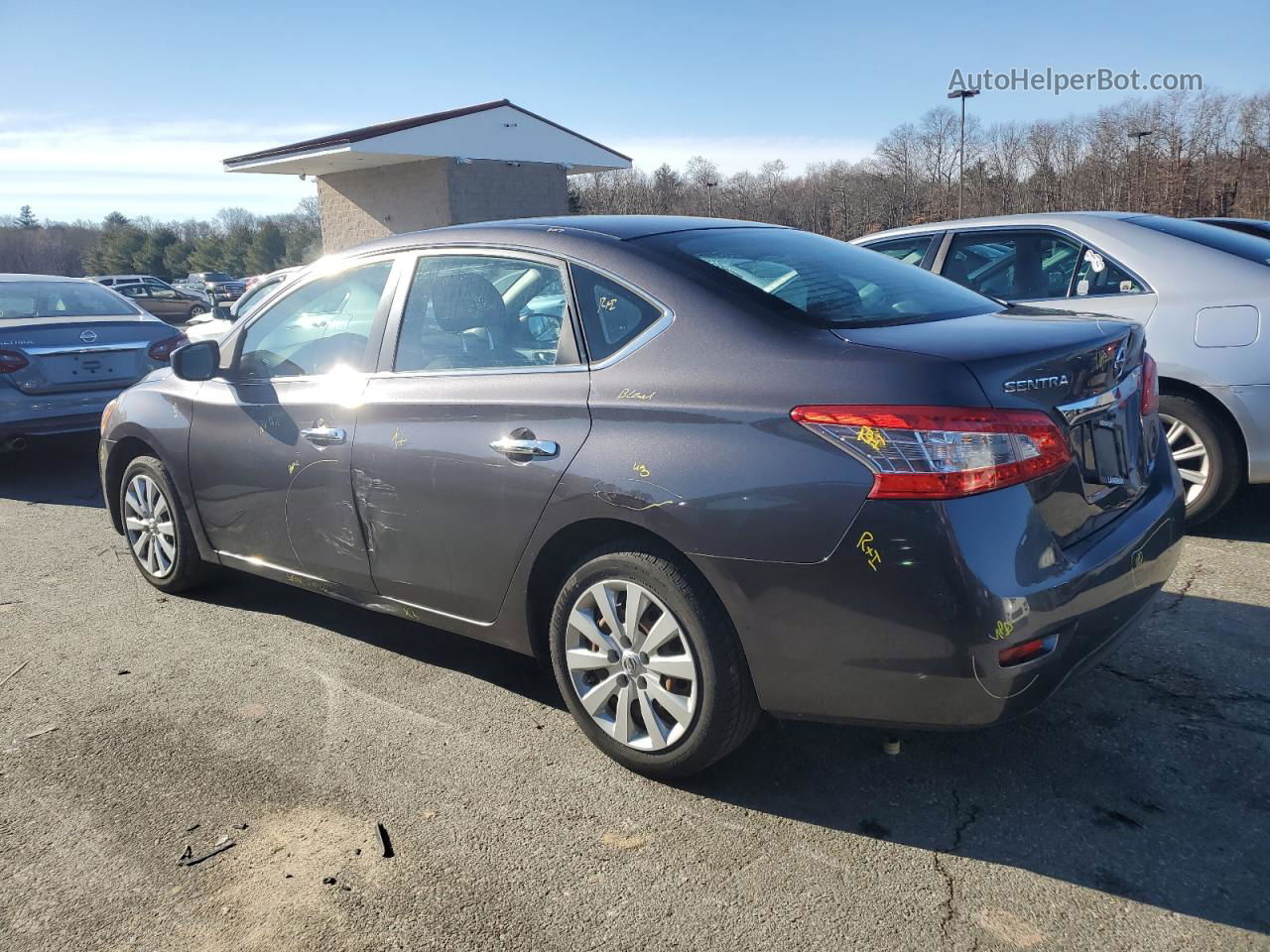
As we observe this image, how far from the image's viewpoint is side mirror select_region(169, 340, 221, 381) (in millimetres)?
4301

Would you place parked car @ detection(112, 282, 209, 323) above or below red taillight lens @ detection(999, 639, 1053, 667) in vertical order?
above

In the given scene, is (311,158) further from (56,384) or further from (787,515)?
(787,515)

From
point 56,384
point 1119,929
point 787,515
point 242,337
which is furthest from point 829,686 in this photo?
point 56,384

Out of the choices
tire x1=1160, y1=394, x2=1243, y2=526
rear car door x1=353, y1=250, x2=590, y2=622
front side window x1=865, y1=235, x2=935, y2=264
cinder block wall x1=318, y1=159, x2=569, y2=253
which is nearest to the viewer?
rear car door x1=353, y1=250, x2=590, y2=622

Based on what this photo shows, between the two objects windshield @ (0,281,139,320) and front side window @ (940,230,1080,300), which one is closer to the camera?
front side window @ (940,230,1080,300)

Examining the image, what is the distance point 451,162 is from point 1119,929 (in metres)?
27.4

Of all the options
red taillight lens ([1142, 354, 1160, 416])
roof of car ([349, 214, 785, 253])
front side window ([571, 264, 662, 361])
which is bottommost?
red taillight lens ([1142, 354, 1160, 416])

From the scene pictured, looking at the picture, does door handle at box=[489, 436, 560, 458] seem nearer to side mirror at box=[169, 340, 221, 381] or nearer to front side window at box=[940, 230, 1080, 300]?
side mirror at box=[169, 340, 221, 381]

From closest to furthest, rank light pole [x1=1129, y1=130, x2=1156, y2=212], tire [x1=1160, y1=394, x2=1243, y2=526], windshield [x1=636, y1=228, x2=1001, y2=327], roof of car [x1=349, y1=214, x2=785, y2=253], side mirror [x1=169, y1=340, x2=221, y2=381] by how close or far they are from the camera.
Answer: windshield [x1=636, y1=228, x2=1001, y2=327] → roof of car [x1=349, y1=214, x2=785, y2=253] → side mirror [x1=169, y1=340, x2=221, y2=381] → tire [x1=1160, y1=394, x2=1243, y2=526] → light pole [x1=1129, y1=130, x2=1156, y2=212]

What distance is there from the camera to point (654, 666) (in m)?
2.93

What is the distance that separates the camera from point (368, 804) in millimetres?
3029

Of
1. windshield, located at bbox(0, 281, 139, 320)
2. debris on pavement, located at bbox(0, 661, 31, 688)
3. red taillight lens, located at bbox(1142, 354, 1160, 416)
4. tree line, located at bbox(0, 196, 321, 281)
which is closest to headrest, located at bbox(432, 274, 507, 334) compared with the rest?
Answer: red taillight lens, located at bbox(1142, 354, 1160, 416)

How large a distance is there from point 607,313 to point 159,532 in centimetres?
293

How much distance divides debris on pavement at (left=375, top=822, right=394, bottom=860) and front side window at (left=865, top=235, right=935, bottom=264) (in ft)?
14.9
